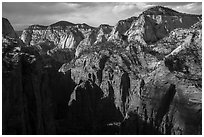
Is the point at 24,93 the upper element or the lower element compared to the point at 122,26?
lower

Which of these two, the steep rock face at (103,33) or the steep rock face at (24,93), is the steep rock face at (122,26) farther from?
the steep rock face at (24,93)

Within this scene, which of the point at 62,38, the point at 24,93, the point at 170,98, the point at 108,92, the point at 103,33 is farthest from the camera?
the point at 62,38

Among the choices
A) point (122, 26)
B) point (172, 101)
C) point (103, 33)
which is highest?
point (122, 26)

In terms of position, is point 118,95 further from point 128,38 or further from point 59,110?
point 128,38

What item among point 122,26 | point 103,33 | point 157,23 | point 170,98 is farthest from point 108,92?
point 103,33

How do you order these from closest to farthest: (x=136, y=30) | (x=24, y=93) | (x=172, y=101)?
(x=24, y=93) < (x=172, y=101) < (x=136, y=30)

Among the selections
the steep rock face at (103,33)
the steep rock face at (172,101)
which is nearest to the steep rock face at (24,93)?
the steep rock face at (172,101)

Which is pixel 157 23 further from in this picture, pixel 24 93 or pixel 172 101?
→ pixel 24 93
